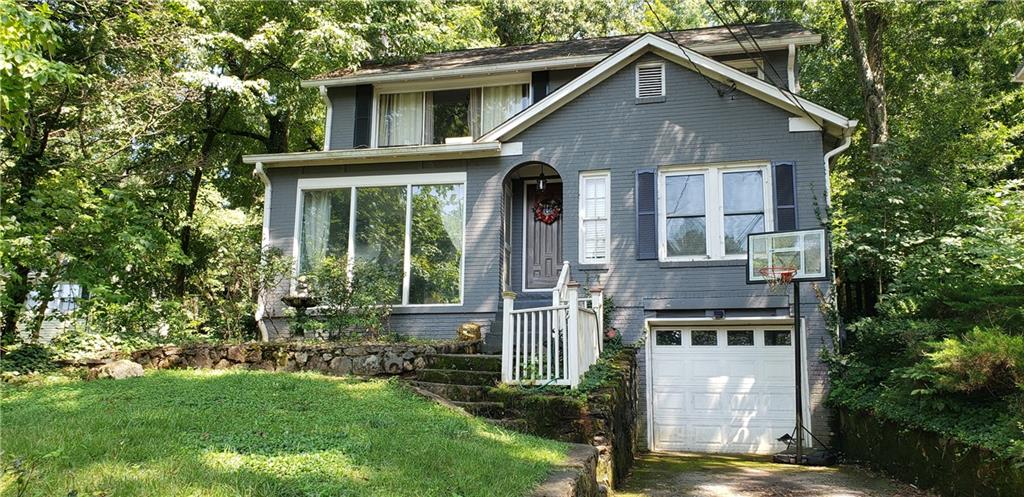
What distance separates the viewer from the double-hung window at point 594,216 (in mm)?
10359

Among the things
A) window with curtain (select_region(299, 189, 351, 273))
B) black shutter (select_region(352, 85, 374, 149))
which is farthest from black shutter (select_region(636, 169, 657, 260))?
black shutter (select_region(352, 85, 374, 149))

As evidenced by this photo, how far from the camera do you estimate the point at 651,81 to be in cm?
1066

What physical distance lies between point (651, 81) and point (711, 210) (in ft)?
7.95

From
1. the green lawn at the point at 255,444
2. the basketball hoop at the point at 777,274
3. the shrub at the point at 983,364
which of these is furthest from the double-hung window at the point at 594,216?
the shrub at the point at 983,364

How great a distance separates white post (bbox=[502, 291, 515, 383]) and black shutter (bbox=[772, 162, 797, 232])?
478 centimetres

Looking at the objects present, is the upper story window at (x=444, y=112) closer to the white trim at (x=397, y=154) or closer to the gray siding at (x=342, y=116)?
the gray siding at (x=342, y=116)

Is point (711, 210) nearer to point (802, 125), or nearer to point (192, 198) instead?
point (802, 125)

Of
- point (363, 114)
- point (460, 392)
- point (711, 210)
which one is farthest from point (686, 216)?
point (363, 114)

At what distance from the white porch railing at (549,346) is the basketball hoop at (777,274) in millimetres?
2717

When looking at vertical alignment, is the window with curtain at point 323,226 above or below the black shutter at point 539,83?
below

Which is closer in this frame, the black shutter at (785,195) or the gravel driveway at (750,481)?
the gravel driveway at (750,481)

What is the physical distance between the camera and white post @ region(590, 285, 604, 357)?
351 inches

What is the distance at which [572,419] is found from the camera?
643cm

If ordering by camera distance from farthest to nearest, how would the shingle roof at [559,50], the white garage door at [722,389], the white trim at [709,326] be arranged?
the shingle roof at [559,50] → the white garage door at [722,389] → the white trim at [709,326]
